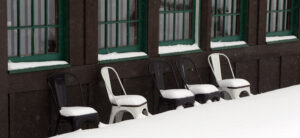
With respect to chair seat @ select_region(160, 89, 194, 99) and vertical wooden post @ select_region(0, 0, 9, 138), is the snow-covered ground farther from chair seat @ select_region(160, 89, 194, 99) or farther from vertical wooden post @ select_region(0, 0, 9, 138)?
chair seat @ select_region(160, 89, 194, 99)

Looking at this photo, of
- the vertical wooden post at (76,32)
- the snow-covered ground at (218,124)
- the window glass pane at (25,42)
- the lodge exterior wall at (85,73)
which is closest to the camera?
the snow-covered ground at (218,124)

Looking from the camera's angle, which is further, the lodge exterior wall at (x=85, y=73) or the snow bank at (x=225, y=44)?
the snow bank at (x=225, y=44)

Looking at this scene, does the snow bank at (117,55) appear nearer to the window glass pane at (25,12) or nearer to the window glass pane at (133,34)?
the window glass pane at (133,34)

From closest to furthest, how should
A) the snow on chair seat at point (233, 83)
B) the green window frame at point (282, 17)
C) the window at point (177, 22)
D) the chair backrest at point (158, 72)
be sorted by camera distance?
the chair backrest at point (158, 72), the window at point (177, 22), the snow on chair seat at point (233, 83), the green window frame at point (282, 17)

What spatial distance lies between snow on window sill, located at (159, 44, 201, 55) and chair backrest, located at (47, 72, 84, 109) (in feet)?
6.39

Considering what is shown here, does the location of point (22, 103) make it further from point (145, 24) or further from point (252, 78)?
point (252, 78)

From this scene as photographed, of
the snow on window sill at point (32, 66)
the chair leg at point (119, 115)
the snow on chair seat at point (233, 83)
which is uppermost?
the snow on window sill at point (32, 66)

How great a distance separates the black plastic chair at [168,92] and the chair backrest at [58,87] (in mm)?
1392

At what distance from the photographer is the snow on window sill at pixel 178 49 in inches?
438

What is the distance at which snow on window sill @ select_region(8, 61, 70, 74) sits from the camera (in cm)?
896

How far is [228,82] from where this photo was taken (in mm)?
11609

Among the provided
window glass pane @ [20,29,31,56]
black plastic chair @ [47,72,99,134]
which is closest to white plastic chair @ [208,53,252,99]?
black plastic chair @ [47,72,99,134]

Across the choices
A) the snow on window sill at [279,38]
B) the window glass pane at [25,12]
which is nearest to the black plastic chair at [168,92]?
the window glass pane at [25,12]

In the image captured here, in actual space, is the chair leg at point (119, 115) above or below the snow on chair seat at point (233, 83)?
below
